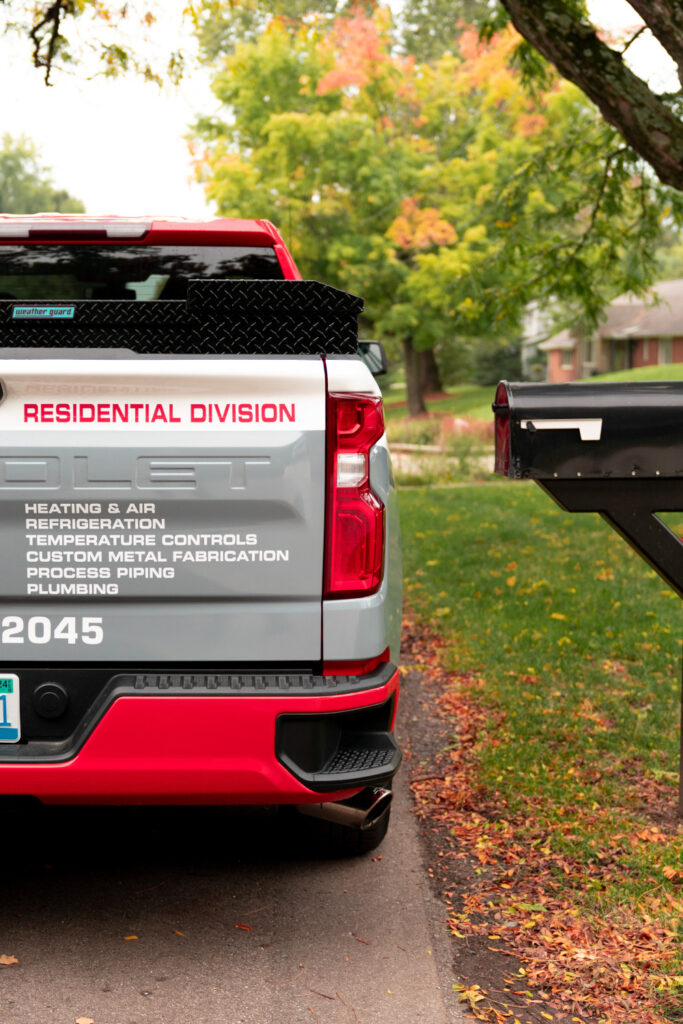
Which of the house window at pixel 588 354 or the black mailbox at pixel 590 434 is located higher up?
the black mailbox at pixel 590 434

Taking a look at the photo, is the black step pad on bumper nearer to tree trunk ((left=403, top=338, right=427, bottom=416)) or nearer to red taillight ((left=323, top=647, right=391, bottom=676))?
red taillight ((left=323, top=647, right=391, bottom=676))

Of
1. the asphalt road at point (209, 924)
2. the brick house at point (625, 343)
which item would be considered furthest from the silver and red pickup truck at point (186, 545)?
the brick house at point (625, 343)

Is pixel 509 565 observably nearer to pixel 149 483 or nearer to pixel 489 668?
pixel 489 668

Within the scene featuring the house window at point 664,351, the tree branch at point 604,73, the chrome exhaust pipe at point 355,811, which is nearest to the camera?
the chrome exhaust pipe at point 355,811

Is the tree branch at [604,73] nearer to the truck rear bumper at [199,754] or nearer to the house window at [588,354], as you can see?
the truck rear bumper at [199,754]

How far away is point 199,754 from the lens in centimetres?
315

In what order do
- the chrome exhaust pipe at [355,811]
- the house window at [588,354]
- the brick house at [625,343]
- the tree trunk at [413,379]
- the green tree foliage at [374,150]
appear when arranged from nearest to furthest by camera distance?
1. the chrome exhaust pipe at [355,811]
2. the green tree foliage at [374,150]
3. the tree trunk at [413,379]
4. the brick house at [625,343]
5. the house window at [588,354]

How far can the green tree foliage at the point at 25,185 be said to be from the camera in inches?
3376

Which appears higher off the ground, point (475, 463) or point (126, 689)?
point (126, 689)

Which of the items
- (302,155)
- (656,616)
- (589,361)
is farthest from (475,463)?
(589,361)

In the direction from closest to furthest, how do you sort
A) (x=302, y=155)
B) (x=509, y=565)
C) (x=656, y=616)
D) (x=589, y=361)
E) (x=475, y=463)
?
1. (x=656, y=616)
2. (x=509, y=565)
3. (x=475, y=463)
4. (x=302, y=155)
5. (x=589, y=361)

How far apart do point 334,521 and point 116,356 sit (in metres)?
0.79

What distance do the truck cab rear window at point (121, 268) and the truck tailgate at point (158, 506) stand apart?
4.68ft

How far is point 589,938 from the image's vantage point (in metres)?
3.62
